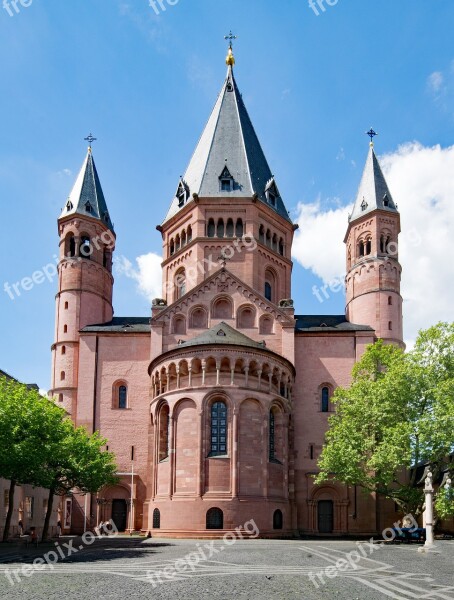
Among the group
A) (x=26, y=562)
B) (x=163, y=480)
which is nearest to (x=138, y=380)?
(x=163, y=480)

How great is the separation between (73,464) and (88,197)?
33232 millimetres

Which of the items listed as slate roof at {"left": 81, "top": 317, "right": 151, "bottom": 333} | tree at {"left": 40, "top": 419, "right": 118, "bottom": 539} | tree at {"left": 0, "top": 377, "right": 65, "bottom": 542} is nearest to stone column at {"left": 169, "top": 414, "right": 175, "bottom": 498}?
tree at {"left": 40, "top": 419, "right": 118, "bottom": 539}

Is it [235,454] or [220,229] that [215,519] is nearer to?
[235,454]

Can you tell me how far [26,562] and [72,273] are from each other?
41928 millimetres

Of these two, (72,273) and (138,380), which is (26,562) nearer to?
(138,380)

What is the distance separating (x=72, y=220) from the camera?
229 ft

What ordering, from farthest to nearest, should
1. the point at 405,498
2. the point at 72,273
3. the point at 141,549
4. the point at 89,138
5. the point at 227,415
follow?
the point at 89,138 → the point at 72,273 → the point at 227,415 → the point at 405,498 → the point at 141,549

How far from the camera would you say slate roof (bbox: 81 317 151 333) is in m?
64.5

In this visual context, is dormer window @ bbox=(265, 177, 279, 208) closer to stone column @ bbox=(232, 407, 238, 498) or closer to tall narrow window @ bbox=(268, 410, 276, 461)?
tall narrow window @ bbox=(268, 410, 276, 461)

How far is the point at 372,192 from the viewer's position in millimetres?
70875

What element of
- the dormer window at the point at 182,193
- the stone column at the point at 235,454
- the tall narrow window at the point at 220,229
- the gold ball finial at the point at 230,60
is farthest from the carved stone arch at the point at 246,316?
the gold ball finial at the point at 230,60

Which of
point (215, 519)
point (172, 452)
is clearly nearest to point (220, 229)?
point (172, 452)

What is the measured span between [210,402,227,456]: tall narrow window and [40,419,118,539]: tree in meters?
7.62

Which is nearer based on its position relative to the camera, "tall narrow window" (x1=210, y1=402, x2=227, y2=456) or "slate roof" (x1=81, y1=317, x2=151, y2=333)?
"tall narrow window" (x1=210, y1=402, x2=227, y2=456)
